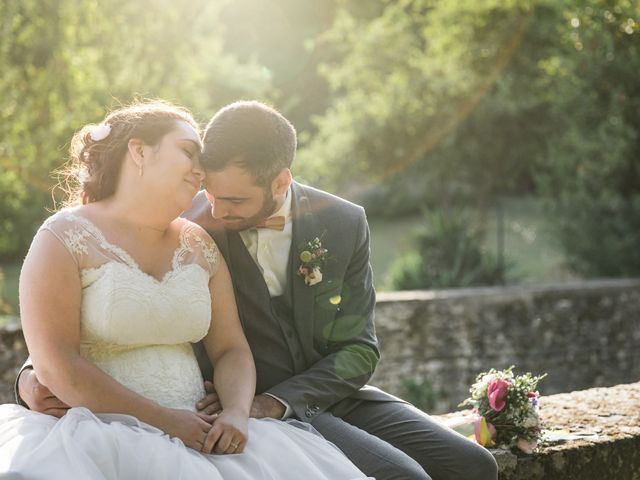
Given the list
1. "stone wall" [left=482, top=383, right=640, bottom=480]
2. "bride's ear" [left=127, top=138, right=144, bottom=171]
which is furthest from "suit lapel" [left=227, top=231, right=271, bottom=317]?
"stone wall" [left=482, top=383, right=640, bottom=480]

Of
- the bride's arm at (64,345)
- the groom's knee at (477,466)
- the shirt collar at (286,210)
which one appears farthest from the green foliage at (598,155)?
the bride's arm at (64,345)

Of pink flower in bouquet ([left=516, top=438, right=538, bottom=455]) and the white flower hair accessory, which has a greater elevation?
the white flower hair accessory

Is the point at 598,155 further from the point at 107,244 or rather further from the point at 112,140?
the point at 107,244

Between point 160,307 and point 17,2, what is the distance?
11.7 m

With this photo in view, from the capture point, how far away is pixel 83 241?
2902 mm

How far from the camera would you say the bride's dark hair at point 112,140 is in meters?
3.04

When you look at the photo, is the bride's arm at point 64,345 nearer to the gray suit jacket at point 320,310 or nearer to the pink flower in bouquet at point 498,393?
the gray suit jacket at point 320,310

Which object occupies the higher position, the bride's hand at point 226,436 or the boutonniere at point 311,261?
the boutonniere at point 311,261

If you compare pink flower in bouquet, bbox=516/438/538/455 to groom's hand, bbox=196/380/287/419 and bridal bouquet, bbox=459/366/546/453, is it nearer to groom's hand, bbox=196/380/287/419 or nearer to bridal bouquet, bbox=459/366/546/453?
bridal bouquet, bbox=459/366/546/453

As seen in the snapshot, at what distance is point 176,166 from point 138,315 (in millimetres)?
524

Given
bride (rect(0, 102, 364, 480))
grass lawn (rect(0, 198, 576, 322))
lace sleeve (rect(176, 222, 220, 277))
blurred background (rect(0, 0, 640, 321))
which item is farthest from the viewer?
grass lawn (rect(0, 198, 576, 322))

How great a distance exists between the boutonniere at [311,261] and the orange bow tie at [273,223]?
0.12 meters

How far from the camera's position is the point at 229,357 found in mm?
3236

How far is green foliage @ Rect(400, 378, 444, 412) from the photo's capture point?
34.4 ft
